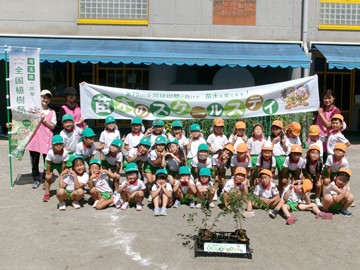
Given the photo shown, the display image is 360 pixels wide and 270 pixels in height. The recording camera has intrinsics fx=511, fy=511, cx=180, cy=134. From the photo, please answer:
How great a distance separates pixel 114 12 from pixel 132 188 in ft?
30.4

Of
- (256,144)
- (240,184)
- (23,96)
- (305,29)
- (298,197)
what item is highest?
(305,29)

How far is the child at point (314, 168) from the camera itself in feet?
25.5

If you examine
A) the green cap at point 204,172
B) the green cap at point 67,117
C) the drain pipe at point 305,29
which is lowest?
the green cap at point 204,172

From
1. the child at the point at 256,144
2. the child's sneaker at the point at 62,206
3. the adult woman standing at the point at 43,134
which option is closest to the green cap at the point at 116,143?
the child's sneaker at the point at 62,206

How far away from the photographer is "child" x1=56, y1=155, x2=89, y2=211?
24.5 feet

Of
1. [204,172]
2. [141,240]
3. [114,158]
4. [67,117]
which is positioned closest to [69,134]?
[67,117]

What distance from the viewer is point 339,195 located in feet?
23.8

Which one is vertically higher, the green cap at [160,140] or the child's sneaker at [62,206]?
the green cap at [160,140]

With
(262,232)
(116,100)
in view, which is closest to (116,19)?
(116,100)

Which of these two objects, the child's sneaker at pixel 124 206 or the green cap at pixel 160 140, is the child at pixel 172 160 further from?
the child's sneaker at pixel 124 206

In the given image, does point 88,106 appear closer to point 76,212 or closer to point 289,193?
point 76,212

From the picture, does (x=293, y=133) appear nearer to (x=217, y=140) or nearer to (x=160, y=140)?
(x=217, y=140)

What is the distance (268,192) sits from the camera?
7.48 metres

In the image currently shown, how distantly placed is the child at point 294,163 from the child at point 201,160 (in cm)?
123
